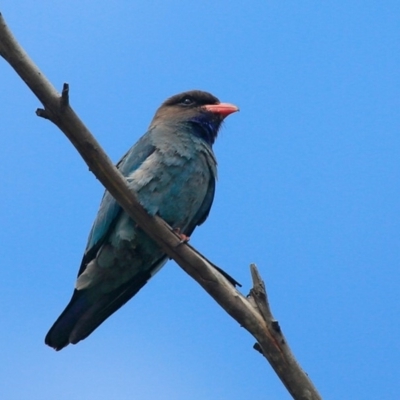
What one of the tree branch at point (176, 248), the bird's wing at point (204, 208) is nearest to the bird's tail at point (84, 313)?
the bird's wing at point (204, 208)

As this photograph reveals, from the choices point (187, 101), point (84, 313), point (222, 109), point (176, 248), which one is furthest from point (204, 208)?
point (176, 248)

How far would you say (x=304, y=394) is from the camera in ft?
16.6

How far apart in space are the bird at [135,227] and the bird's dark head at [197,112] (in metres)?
0.32

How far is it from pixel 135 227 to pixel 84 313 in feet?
2.89

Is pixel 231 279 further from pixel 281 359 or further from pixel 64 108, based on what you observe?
pixel 64 108

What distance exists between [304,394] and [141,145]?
2827 mm

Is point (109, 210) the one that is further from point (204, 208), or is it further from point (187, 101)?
point (187, 101)

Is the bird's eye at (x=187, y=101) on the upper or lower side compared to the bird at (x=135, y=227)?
upper

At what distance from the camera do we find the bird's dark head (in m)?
7.36

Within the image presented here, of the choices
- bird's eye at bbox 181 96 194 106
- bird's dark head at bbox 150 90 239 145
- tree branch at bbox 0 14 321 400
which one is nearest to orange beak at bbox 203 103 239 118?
bird's dark head at bbox 150 90 239 145

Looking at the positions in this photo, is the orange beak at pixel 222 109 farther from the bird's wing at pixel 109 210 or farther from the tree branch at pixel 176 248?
the tree branch at pixel 176 248

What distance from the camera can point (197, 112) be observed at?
24.8ft

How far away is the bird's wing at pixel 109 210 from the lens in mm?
6539

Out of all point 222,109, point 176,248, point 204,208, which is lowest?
point 176,248
